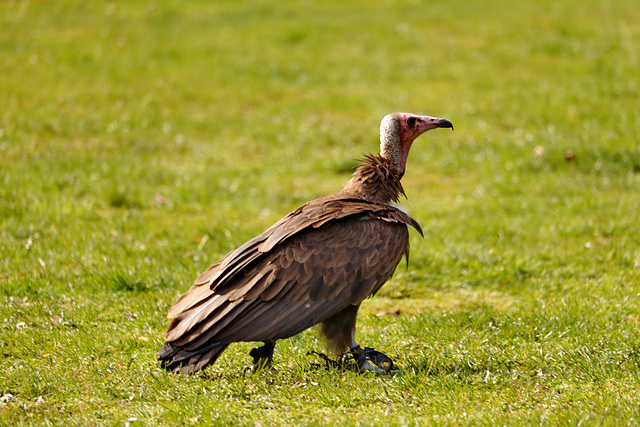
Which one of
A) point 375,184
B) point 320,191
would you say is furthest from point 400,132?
point 320,191

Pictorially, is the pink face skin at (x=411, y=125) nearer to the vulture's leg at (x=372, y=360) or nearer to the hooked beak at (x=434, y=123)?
the hooked beak at (x=434, y=123)

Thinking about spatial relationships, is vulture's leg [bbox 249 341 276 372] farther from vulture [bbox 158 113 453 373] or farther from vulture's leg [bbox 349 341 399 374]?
vulture's leg [bbox 349 341 399 374]

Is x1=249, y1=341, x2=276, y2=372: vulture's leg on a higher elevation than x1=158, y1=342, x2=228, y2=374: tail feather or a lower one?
lower

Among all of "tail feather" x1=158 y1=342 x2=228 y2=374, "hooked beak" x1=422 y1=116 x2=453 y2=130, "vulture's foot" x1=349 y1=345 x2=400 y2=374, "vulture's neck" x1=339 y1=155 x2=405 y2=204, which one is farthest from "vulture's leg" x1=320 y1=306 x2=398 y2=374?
"hooked beak" x1=422 y1=116 x2=453 y2=130

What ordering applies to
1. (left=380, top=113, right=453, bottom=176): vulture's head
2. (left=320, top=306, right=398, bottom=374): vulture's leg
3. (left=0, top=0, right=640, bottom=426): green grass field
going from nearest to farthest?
(left=0, top=0, right=640, bottom=426): green grass field
(left=320, top=306, right=398, bottom=374): vulture's leg
(left=380, top=113, right=453, bottom=176): vulture's head

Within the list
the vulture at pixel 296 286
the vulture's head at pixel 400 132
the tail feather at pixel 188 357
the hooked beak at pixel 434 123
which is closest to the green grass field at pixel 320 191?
the tail feather at pixel 188 357

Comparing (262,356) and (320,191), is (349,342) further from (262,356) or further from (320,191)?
(320,191)

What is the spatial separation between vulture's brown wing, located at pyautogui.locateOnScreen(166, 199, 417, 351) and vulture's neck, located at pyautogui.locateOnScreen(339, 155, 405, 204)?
40 centimetres

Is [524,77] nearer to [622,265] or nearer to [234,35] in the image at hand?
[234,35]

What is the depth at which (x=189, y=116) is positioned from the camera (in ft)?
44.3

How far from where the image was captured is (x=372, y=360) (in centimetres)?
561

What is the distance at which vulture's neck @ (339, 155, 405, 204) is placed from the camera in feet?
20.3

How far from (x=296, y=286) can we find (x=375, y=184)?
3.92 ft

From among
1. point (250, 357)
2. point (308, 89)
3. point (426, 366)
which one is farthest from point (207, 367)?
point (308, 89)
